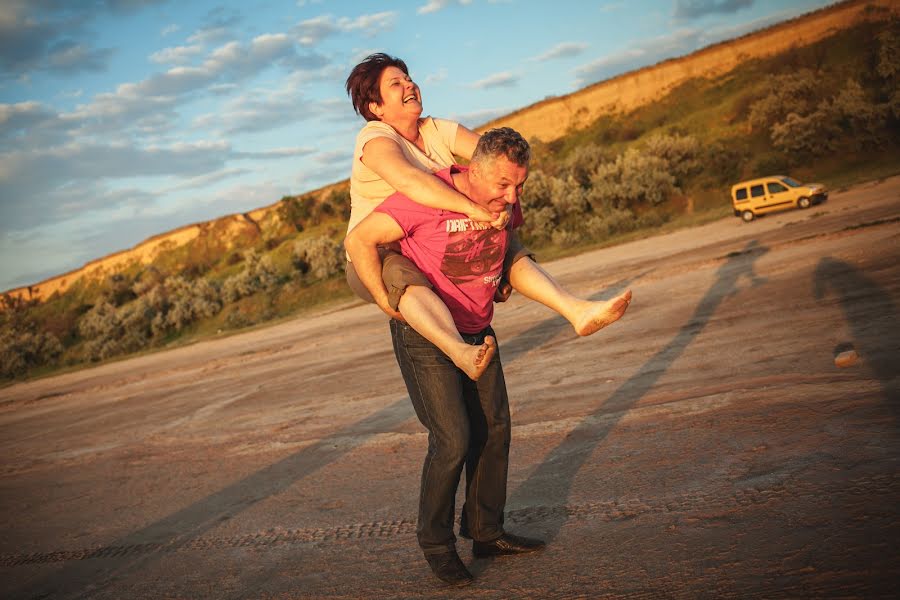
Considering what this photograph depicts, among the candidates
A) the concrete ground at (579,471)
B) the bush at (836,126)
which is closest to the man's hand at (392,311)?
the concrete ground at (579,471)

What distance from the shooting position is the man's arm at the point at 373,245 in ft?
11.6

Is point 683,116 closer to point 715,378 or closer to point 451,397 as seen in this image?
point 715,378

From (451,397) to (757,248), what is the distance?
1305 centimetres

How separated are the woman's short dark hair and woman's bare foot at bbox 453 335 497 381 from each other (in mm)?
1622

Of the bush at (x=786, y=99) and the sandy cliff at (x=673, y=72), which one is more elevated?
the sandy cliff at (x=673, y=72)

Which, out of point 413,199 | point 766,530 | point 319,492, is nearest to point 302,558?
point 319,492

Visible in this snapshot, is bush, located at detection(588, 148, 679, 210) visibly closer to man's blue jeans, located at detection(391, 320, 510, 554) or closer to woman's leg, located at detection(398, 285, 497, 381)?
man's blue jeans, located at detection(391, 320, 510, 554)

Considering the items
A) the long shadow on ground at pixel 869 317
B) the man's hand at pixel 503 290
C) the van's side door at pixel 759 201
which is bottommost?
the long shadow on ground at pixel 869 317

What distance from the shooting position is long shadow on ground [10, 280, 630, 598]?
4.75m

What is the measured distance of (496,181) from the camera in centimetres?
329

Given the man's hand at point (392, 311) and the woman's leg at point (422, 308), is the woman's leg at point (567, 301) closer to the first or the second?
the woman's leg at point (422, 308)

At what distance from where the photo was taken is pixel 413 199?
135 inches

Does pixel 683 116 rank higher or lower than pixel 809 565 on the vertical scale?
higher

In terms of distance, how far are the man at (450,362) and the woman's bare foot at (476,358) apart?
1.07 feet
